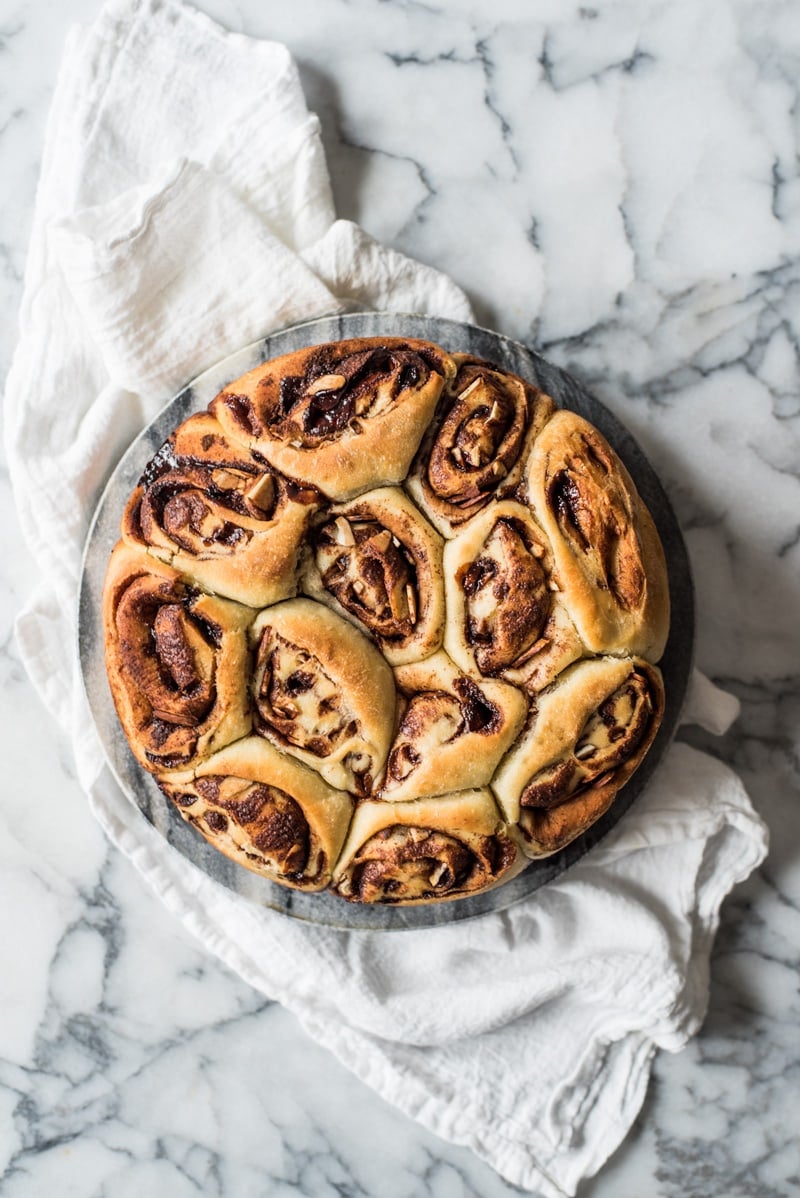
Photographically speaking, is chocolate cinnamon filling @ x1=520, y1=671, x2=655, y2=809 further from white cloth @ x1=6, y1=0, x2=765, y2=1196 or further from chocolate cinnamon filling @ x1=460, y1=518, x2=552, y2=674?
white cloth @ x1=6, y1=0, x2=765, y2=1196

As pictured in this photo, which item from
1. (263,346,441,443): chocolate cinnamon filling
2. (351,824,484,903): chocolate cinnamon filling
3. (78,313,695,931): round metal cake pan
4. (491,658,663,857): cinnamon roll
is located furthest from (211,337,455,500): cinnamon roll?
(351,824,484,903): chocolate cinnamon filling

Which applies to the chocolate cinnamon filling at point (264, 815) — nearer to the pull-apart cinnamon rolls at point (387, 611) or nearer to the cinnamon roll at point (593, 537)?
the pull-apart cinnamon rolls at point (387, 611)

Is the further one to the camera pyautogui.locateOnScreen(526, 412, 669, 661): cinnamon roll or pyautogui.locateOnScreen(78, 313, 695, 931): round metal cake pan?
pyautogui.locateOnScreen(78, 313, 695, 931): round metal cake pan

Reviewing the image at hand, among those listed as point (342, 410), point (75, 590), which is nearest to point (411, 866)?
point (342, 410)

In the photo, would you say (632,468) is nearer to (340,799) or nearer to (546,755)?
(546,755)

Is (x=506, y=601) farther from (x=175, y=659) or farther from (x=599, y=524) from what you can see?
(x=175, y=659)

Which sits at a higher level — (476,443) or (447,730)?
(476,443)

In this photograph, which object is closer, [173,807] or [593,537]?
[593,537]
